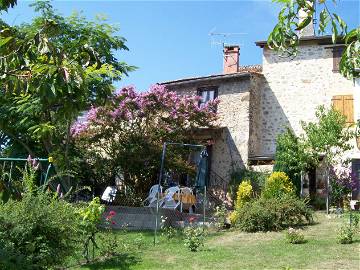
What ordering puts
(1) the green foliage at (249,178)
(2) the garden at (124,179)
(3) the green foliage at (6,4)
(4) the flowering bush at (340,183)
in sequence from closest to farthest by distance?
(3) the green foliage at (6,4) → (2) the garden at (124,179) → (4) the flowering bush at (340,183) → (1) the green foliage at (249,178)

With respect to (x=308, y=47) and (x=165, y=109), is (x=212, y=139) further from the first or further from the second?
(x=308, y=47)

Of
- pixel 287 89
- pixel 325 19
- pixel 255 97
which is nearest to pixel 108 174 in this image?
pixel 255 97

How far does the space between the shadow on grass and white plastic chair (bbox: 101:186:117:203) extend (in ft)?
28.0

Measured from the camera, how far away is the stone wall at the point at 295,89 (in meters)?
20.6

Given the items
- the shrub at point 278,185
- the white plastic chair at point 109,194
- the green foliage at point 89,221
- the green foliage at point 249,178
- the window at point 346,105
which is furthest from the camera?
the window at point 346,105

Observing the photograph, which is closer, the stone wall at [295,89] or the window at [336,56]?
the window at [336,56]

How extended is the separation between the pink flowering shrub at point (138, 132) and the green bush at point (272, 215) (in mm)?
5711

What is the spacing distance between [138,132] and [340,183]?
7912 mm

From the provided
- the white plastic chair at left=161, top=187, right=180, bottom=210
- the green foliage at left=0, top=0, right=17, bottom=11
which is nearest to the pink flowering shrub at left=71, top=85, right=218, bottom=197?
the white plastic chair at left=161, top=187, right=180, bottom=210

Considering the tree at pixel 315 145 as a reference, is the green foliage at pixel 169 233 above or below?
below

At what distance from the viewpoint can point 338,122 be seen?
1642 cm

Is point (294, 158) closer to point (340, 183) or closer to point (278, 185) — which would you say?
point (278, 185)

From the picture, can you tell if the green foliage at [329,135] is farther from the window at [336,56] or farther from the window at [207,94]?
the window at [207,94]

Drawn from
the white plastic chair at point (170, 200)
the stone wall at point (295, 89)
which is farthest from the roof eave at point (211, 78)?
the white plastic chair at point (170, 200)
